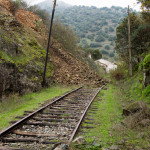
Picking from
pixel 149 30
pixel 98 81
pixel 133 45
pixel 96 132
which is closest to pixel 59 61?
pixel 98 81

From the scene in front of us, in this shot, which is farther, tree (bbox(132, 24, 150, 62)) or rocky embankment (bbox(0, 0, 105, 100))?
tree (bbox(132, 24, 150, 62))

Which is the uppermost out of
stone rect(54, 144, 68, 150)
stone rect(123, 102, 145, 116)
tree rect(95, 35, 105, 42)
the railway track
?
tree rect(95, 35, 105, 42)

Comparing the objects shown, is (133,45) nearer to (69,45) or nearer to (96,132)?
(69,45)

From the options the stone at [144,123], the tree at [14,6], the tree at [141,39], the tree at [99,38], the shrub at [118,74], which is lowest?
the stone at [144,123]

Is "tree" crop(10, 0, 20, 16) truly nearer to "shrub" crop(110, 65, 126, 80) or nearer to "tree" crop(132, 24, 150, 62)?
"shrub" crop(110, 65, 126, 80)

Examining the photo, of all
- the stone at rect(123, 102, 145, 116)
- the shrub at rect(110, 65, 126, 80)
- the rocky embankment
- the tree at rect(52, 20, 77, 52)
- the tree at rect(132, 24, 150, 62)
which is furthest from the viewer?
the tree at rect(52, 20, 77, 52)

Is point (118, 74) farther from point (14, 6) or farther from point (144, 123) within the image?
point (144, 123)

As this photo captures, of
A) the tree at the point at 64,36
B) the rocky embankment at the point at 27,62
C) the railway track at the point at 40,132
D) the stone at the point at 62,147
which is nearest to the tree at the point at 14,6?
the rocky embankment at the point at 27,62

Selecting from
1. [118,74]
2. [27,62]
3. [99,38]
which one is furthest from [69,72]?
[99,38]

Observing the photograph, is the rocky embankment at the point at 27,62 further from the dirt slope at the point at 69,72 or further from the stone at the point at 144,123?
the stone at the point at 144,123

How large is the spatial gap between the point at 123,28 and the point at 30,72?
55.2 feet

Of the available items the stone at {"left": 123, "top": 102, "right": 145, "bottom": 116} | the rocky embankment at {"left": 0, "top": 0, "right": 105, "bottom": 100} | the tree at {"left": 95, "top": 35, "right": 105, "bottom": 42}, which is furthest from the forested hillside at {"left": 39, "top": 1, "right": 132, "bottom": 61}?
the stone at {"left": 123, "top": 102, "right": 145, "bottom": 116}

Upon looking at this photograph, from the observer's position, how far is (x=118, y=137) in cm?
500

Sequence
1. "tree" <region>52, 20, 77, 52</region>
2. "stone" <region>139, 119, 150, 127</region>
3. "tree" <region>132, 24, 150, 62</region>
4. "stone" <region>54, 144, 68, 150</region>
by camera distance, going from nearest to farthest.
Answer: "stone" <region>54, 144, 68, 150</region> → "stone" <region>139, 119, 150, 127</region> → "tree" <region>132, 24, 150, 62</region> → "tree" <region>52, 20, 77, 52</region>
